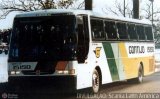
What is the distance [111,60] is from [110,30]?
3.67 feet

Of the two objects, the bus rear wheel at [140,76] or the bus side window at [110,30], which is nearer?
the bus side window at [110,30]

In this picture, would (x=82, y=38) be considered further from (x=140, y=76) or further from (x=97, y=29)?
(x=140, y=76)

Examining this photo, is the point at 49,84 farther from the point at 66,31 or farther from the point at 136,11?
the point at 136,11

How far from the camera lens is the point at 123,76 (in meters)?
20.4

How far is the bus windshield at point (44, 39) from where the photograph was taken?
50.2 ft

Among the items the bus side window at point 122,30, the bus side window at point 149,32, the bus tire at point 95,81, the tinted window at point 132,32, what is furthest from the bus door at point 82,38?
the bus side window at point 149,32

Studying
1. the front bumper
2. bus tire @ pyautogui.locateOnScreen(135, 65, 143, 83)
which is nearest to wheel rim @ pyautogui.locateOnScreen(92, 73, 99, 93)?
the front bumper

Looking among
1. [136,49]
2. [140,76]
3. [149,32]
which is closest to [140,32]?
[136,49]

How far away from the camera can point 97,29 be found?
57.7 ft

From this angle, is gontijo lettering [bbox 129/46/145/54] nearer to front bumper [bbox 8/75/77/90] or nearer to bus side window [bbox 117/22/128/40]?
bus side window [bbox 117/22/128/40]

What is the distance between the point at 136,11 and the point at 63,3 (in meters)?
4.77

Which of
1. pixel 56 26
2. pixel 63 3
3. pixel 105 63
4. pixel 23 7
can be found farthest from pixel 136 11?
pixel 56 26

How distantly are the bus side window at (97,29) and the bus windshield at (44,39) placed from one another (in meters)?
1.64

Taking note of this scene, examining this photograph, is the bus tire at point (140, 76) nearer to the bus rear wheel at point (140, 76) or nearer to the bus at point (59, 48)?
the bus rear wheel at point (140, 76)
